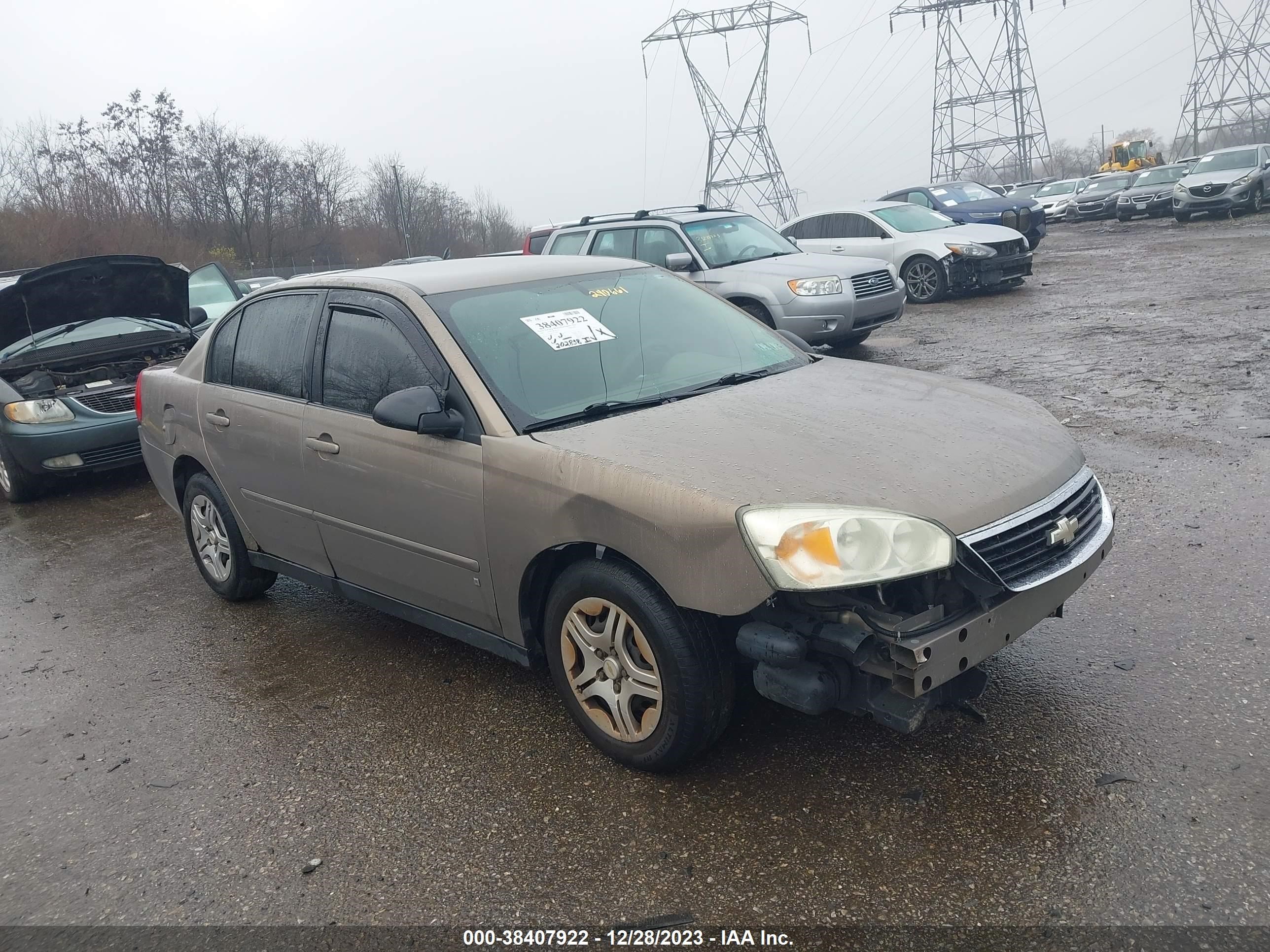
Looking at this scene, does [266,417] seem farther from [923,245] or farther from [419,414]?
[923,245]

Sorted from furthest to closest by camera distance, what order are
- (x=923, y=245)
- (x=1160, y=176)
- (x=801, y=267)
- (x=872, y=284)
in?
1. (x=1160, y=176)
2. (x=923, y=245)
3. (x=872, y=284)
4. (x=801, y=267)

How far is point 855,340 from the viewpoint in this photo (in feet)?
36.9

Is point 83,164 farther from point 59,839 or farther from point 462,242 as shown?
point 59,839

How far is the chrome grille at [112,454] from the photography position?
8188 millimetres

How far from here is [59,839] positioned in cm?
326

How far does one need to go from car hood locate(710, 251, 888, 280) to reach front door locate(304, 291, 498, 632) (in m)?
6.87

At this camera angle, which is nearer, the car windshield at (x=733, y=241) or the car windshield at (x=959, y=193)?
the car windshield at (x=733, y=241)

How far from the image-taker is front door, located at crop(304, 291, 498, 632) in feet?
11.7

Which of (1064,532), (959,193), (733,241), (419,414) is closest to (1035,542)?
(1064,532)

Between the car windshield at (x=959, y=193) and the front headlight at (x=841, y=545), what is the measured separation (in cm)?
1761

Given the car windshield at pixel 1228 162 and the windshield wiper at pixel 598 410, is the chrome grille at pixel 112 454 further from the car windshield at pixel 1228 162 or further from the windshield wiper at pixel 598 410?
the car windshield at pixel 1228 162

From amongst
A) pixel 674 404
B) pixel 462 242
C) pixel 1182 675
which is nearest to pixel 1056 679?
pixel 1182 675

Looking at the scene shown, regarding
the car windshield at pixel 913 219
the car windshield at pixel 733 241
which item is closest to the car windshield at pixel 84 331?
the car windshield at pixel 733 241

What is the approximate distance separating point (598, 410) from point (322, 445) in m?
1.32
